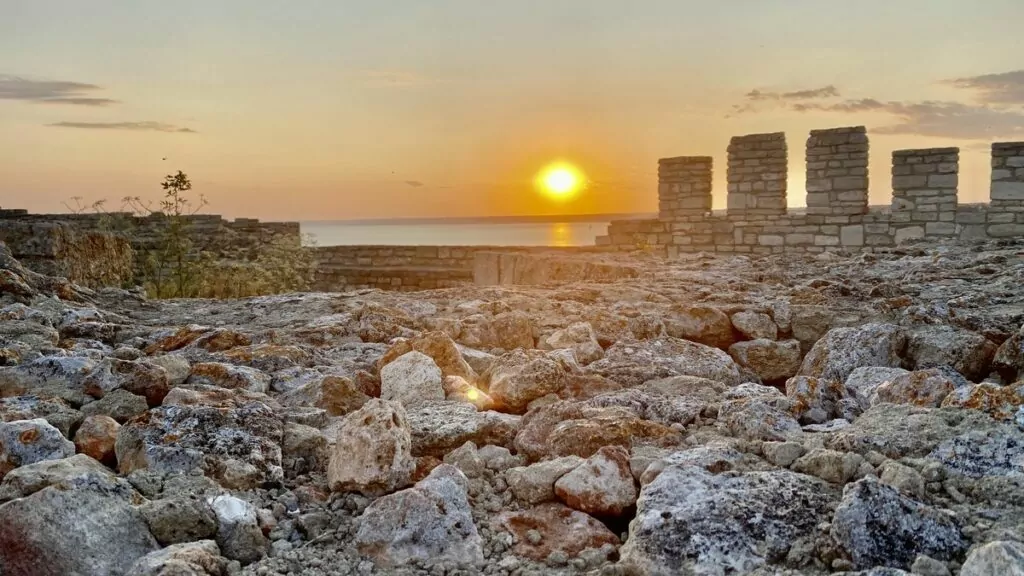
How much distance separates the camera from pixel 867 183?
12.0 meters

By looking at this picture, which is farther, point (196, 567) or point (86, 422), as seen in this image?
point (86, 422)

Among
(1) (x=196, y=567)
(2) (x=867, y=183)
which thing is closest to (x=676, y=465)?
(1) (x=196, y=567)

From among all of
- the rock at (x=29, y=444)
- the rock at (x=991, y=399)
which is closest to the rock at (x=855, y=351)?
the rock at (x=991, y=399)

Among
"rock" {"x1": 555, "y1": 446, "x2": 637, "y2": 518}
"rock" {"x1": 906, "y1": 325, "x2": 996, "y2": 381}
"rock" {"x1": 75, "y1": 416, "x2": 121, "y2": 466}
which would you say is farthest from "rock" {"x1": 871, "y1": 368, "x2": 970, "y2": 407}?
"rock" {"x1": 75, "y1": 416, "x2": 121, "y2": 466}

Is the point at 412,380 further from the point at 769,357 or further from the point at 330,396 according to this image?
the point at 769,357

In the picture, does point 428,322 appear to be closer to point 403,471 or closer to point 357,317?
point 357,317

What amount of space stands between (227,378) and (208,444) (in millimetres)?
875

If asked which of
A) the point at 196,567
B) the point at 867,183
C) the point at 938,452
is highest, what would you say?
the point at 867,183

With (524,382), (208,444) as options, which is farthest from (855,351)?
(208,444)

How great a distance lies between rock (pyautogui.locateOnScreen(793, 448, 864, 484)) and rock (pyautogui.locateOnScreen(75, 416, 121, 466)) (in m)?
2.03

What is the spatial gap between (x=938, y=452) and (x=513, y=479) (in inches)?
45.7

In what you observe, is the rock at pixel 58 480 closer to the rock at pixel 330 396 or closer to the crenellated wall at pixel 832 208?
the rock at pixel 330 396

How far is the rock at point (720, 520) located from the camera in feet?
5.95

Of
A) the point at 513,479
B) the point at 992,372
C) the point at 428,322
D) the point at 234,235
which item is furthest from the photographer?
the point at 234,235
